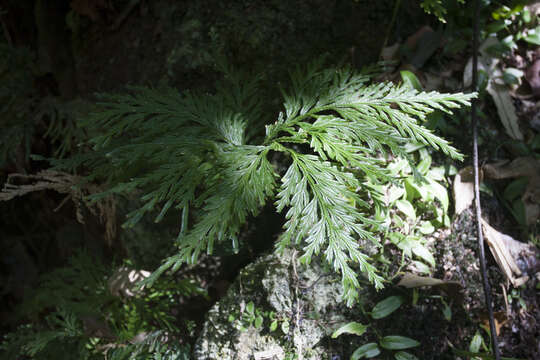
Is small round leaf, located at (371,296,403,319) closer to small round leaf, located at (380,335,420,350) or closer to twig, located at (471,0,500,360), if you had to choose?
small round leaf, located at (380,335,420,350)

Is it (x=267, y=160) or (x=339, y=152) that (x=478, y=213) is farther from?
(x=267, y=160)

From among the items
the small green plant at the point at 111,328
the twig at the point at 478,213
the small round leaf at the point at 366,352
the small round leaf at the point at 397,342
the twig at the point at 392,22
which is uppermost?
the twig at the point at 392,22

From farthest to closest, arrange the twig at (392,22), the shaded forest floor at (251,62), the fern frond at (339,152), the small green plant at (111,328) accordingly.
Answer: the twig at (392,22) → the small green plant at (111,328) → the shaded forest floor at (251,62) → the fern frond at (339,152)

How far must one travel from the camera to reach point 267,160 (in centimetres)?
169

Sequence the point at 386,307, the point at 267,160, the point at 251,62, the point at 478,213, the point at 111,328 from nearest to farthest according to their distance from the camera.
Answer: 1. the point at 267,160
2. the point at 386,307
3. the point at 478,213
4. the point at 251,62
5. the point at 111,328

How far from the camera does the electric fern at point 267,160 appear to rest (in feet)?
4.70

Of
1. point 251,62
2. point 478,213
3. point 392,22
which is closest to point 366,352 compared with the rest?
point 478,213

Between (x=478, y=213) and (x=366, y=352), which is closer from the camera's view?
(x=366, y=352)

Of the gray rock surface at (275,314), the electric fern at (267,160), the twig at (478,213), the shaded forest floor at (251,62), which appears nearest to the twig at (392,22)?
the shaded forest floor at (251,62)

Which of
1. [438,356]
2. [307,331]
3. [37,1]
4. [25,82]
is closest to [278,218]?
[307,331]

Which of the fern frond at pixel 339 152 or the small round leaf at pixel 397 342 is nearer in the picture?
the fern frond at pixel 339 152

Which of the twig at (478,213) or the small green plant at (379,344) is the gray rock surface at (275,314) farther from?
the twig at (478,213)

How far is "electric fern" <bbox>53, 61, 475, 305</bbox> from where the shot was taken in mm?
1432

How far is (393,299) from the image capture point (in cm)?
186
